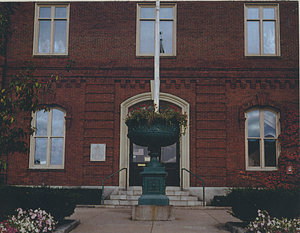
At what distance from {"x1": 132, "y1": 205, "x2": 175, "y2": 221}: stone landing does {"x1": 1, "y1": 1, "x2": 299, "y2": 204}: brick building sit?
5614mm

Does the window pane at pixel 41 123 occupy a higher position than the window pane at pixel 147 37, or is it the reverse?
the window pane at pixel 147 37

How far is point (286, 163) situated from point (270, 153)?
2.29 ft

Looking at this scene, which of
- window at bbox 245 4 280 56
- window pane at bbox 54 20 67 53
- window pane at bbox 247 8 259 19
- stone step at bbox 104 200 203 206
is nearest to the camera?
stone step at bbox 104 200 203 206

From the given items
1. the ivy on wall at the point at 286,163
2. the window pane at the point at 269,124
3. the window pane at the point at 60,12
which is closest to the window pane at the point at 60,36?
the window pane at the point at 60,12

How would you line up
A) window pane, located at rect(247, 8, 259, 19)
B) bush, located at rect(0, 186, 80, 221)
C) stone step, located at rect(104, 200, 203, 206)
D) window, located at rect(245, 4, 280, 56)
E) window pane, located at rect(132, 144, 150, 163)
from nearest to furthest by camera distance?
bush, located at rect(0, 186, 80, 221) → stone step, located at rect(104, 200, 203, 206) → window pane, located at rect(132, 144, 150, 163) → window, located at rect(245, 4, 280, 56) → window pane, located at rect(247, 8, 259, 19)

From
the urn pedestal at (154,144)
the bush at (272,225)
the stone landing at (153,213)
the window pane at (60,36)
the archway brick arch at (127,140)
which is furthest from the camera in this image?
the window pane at (60,36)

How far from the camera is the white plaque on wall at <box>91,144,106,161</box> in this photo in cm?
1448

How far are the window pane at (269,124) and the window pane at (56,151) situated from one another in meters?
7.90

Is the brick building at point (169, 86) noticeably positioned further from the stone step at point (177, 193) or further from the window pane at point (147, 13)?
the stone step at point (177, 193)

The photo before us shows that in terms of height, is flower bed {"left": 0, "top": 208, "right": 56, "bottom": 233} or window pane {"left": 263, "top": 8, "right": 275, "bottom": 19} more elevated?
window pane {"left": 263, "top": 8, "right": 275, "bottom": 19}

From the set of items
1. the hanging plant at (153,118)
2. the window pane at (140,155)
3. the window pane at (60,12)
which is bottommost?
the window pane at (140,155)

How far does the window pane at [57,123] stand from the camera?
15.0 m

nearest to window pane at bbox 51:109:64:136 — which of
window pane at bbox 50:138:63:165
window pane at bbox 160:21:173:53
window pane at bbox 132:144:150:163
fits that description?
window pane at bbox 50:138:63:165

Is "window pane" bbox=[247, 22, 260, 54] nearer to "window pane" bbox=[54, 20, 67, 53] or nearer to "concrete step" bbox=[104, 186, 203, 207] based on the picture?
"concrete step" bbox=[104, 186, 203, 207]
